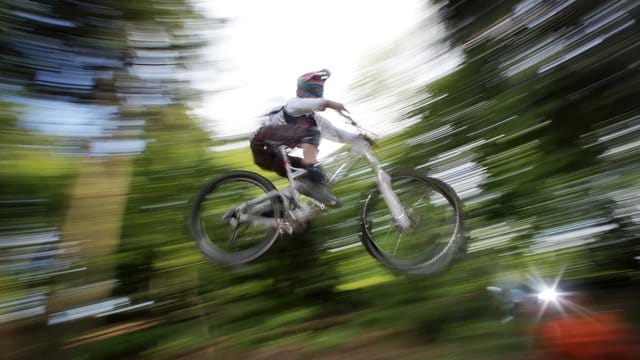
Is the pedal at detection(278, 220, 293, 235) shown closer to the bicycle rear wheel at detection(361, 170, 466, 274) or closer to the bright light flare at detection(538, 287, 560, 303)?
the bicycle rear wheel at detection(361, 170, 466, 274)

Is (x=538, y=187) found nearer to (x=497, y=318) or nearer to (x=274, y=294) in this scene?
(x=497, y=318)

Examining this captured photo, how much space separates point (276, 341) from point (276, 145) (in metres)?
1.60

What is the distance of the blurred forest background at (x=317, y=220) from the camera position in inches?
122

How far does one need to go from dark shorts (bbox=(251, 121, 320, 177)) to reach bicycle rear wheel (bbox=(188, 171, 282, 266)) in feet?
0.49

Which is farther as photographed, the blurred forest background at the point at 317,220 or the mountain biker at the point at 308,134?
the mountain biker at the point at 308,134

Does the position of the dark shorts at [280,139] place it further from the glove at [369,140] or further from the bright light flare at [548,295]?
the bright light flare at [548,295]

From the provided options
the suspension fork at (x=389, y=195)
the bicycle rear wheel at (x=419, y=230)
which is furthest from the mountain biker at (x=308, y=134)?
the bicycle rear wheel at (x=419, y=230)

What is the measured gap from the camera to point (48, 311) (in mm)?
4094

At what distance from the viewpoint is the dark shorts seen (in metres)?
3.31

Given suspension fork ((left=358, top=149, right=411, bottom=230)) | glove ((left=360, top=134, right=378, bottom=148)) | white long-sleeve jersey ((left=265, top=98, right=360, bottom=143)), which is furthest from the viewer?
glove ((left=360, top=134, right=378, bottom=148))

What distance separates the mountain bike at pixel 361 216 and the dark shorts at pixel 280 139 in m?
0.06

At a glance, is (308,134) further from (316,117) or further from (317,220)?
(317,220)

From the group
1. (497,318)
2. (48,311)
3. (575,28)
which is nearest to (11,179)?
(48,311)

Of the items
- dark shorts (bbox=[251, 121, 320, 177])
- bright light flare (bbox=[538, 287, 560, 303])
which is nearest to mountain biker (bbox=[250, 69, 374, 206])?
dark shorts (bbox=[251, 121, 320, 177])
